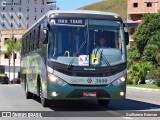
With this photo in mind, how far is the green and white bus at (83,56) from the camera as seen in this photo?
51.9 feet

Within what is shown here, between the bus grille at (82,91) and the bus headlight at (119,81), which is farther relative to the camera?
the bus headlight at (119,81)

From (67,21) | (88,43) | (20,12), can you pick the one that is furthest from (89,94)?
(20,12)

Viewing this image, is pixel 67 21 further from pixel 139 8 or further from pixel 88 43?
pixel 139 8

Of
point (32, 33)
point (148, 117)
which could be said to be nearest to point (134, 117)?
point (148, 117)

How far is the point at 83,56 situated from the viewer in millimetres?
15938

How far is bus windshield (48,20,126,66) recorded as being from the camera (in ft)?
52.4

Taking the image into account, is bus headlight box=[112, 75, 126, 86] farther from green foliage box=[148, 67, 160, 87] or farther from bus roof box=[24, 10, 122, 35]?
green foliage box=[148, 67, 160, 87]

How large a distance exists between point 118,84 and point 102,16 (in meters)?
2.31

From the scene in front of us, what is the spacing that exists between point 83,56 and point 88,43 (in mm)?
495

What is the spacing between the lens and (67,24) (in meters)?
16.2

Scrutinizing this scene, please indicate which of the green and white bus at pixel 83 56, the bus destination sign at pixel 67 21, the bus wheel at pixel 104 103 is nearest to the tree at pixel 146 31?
the bus wheel at pixel 104 103

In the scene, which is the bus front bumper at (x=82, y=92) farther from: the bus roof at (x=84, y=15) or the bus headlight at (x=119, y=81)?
the bus roof at (x=84, y=15)

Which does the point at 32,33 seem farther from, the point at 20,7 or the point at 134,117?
the point at 20,7

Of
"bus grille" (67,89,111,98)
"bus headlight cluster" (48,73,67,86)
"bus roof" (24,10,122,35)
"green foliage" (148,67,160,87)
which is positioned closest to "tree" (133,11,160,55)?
"green foliage" (148,67,160,87)
